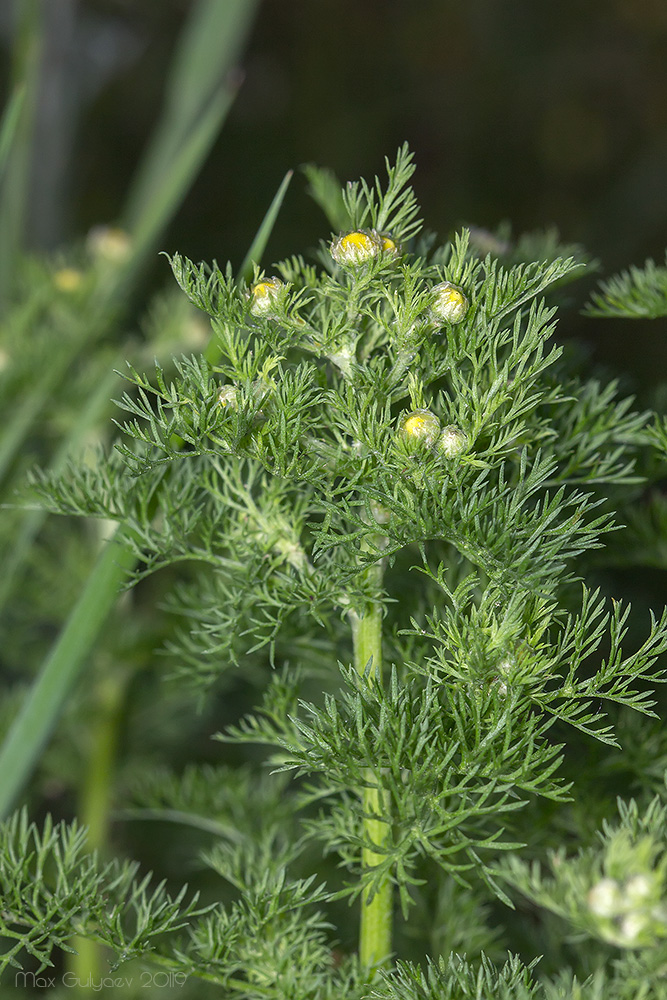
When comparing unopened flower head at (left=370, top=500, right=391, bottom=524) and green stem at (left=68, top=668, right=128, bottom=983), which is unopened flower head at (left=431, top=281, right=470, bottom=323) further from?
green stem at (left=68, top=668, right=128, bottom=983)

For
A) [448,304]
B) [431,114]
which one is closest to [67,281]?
[448,304]

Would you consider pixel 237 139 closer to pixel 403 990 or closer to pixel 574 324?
pixel 574 324

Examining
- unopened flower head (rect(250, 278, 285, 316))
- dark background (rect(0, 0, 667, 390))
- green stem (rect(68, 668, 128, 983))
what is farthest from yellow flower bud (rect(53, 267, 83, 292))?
dark background (rect(0, 0, 667, 390))

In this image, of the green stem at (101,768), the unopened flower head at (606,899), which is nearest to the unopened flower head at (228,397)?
→ the unopened flower head at (606,899)

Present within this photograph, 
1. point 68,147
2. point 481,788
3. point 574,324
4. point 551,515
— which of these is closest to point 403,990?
point 481,788

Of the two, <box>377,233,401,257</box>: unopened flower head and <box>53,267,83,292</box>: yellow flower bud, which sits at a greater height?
<box>53,267,83,292</box>: yellow flower bud
